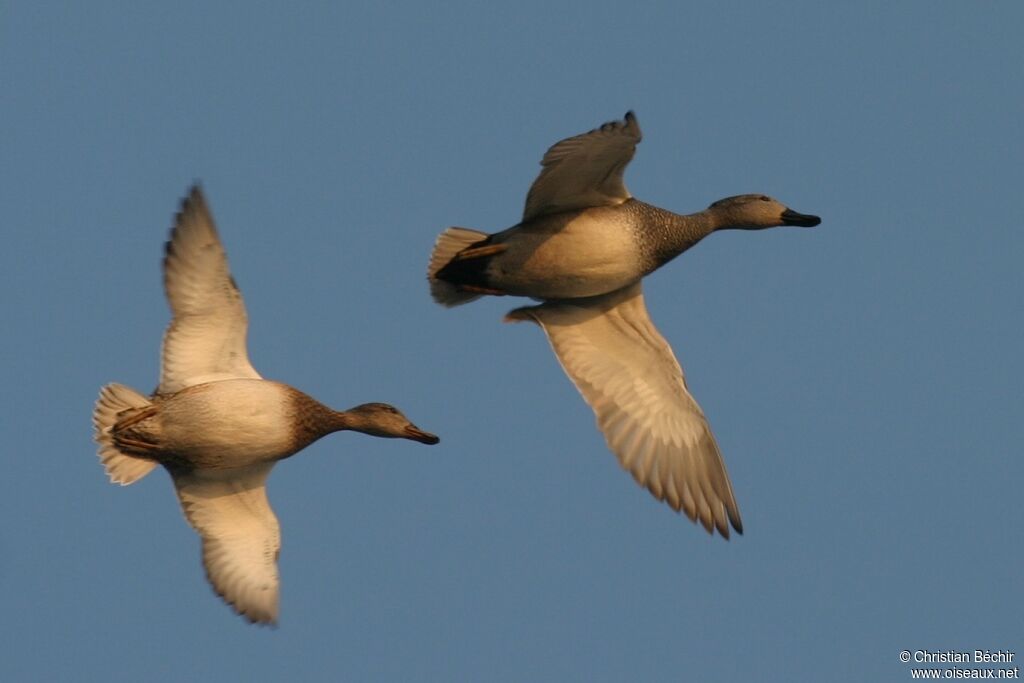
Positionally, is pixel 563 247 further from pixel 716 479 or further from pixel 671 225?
pixel 716 479

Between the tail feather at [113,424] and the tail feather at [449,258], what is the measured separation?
7.66 ft

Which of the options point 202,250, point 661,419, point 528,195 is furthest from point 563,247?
point 202,250

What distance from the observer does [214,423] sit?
1342 centimetres

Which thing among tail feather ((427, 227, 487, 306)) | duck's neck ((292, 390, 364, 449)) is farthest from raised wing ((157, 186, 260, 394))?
tail feather ((427, 227, 487, 306))

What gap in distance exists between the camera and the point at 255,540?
1407cm

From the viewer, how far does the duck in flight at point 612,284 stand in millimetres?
14125

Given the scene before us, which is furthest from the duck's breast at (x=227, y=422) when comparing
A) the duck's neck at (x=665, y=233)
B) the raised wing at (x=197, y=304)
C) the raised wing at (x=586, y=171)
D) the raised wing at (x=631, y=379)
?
the duck's neck at (x=665, y=233)

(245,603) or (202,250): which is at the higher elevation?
(202,250)

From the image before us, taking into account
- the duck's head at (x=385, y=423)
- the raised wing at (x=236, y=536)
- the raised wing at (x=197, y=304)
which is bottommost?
the raised wing at (x=236, y=536)

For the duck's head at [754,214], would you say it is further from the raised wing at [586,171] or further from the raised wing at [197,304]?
the raised wing at [197,304]

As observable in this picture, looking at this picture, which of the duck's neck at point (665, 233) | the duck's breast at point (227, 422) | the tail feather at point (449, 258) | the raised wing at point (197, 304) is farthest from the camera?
the tail feather at point (449, 258)

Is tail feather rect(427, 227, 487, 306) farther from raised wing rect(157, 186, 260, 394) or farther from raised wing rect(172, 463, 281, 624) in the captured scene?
raised wing rect(172, 463, 281, 624)

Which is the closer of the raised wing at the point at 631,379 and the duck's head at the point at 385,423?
the duck's head at the point at 385,423

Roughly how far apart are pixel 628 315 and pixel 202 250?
130 inches
